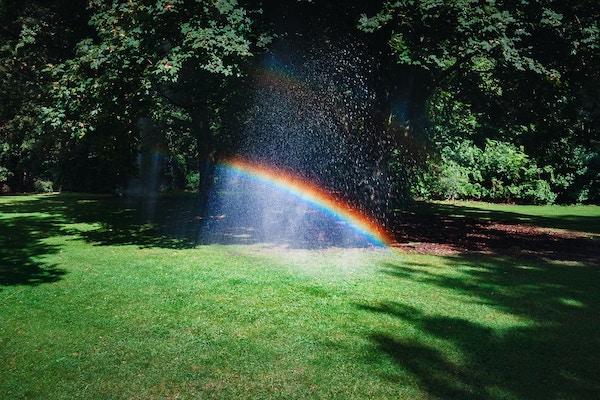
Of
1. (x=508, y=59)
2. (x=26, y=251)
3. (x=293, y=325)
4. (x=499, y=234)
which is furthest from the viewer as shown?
(x=499, y=234)

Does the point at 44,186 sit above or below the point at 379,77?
below

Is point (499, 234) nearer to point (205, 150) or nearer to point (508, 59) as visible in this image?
point (508, 59)

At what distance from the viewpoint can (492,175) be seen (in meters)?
24.8

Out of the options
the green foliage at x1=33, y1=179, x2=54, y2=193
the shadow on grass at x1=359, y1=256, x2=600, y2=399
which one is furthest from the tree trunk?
the shadow on grass at x1=359, y1=256, x2=600, y2=399

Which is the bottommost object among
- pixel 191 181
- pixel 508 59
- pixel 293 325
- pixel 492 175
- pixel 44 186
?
pixel 293 325

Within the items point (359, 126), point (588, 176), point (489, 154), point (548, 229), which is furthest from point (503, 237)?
point (588, 176)

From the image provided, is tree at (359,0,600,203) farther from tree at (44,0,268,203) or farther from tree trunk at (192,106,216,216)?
tree trunk at (192,106,216,216)

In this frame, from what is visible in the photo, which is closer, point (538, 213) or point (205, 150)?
point (538, 213)

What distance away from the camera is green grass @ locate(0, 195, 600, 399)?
4051 mm

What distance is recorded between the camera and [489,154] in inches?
949

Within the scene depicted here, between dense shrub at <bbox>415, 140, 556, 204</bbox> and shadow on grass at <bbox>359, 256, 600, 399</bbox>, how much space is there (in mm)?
16304

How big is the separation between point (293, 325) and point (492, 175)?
71.8ft

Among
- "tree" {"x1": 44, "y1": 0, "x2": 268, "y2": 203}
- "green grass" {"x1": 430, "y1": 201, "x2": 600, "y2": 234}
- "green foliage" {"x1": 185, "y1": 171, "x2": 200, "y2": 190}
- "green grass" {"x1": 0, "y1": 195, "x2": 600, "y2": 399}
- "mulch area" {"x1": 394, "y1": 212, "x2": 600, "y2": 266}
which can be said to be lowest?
"green grass" {"x1": 0, "y1": 195, "x2": 600, "y2": 399}

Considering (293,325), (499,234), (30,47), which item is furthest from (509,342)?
(30,47)
